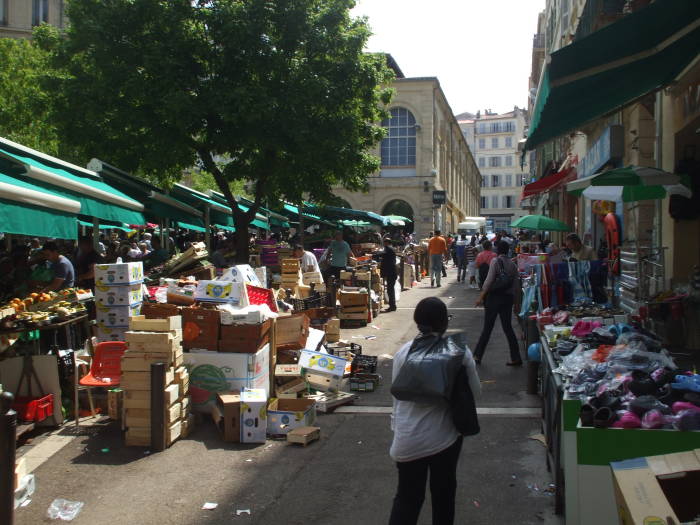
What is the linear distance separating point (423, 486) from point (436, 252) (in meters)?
18.7

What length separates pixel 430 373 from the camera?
3605mm

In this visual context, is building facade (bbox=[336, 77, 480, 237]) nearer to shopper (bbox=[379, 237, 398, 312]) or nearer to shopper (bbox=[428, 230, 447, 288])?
shopper (bbox=[428, 230, 447, 288])

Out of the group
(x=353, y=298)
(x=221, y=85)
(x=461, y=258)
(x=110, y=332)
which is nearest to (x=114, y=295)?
(x=110, y=332)

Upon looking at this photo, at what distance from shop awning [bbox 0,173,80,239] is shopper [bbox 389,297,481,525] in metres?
5.21

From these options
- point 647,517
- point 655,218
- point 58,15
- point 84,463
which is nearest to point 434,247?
point 655,218

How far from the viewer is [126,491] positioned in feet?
17.6

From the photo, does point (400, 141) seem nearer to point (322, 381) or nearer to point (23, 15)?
point (23, 15)

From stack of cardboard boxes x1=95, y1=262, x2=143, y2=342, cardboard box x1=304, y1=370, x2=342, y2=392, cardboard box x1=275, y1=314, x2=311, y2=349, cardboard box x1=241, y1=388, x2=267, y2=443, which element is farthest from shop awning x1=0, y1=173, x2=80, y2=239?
cardboard box x1=304, y1=370, x2=342, y2=392

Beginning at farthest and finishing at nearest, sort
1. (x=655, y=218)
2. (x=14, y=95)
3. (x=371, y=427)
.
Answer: (x=14, y=95) → (x=655, y=218) → (x=371, y=427)

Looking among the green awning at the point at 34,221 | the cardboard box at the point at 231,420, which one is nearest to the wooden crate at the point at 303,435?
the cardboard box at the point at 231,420

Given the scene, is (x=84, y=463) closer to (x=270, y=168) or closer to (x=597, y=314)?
(x=597, y=314)

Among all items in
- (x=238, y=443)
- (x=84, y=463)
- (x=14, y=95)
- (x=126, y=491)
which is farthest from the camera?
(x=14, y=95)

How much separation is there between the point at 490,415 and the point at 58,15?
138ft

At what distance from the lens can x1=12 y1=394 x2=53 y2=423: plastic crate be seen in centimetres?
673
